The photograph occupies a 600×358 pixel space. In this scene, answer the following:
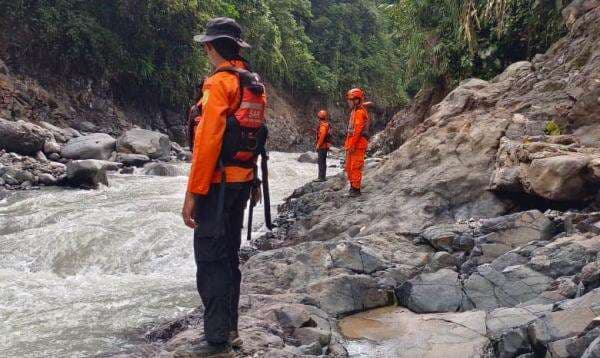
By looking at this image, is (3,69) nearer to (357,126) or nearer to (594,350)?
(357,126)

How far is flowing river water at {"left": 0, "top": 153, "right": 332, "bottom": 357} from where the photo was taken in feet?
15.5

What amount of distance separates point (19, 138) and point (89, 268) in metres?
6.92

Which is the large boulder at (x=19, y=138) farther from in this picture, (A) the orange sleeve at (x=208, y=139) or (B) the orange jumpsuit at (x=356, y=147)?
(A) the orange sleeve at (x=208, y=139)

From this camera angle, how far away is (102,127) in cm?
1873

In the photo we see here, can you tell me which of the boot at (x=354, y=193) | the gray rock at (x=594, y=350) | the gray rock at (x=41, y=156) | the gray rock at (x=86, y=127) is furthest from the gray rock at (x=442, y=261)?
the gray rock at (x=86, y=127)

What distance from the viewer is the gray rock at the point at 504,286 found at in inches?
165

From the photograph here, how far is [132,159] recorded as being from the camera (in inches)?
571

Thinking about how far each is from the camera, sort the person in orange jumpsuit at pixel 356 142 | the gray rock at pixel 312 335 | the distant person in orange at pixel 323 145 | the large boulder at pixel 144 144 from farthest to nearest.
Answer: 1. the large boulder at pixel 144 144
2. the distant person in orange at pixel 323 145
3. the person in orange jumpsuit at pixel 356 142
4. the gray rock at pixel 312 335

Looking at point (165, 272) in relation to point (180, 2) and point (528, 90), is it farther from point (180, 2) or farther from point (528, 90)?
point (180, 2)

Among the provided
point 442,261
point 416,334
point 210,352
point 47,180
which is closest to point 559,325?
point 416,334

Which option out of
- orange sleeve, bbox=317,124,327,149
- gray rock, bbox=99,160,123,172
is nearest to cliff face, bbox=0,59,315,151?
gray rock, bbox=99,160,123,172

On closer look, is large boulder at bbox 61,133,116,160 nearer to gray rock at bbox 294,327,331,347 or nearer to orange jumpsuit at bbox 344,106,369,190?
orange jumpsuit at bbox 344,106,369,190

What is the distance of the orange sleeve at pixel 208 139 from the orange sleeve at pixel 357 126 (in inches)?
234

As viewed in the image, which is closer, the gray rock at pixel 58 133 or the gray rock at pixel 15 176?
the gray rock at pixel 15 176
